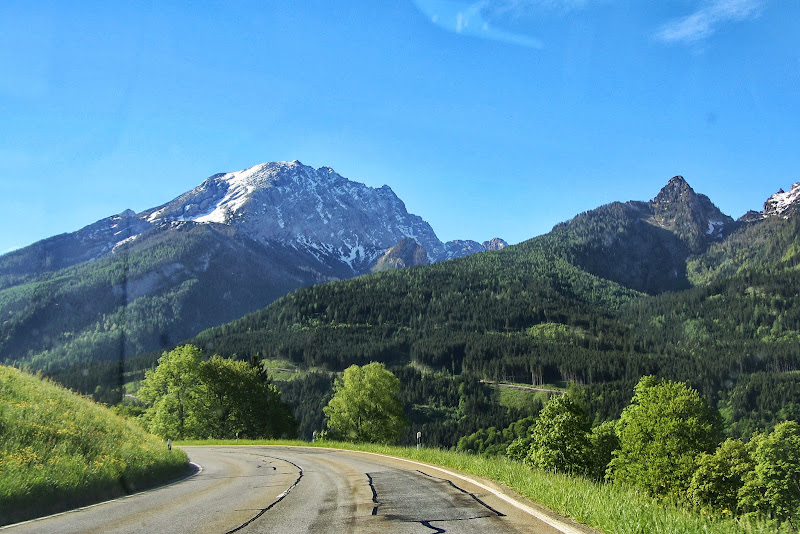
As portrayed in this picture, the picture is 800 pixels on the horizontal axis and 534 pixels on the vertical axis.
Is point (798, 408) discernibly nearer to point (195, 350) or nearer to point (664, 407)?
point (664, 407)

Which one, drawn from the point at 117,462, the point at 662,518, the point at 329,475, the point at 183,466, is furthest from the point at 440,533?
the point at 183,466

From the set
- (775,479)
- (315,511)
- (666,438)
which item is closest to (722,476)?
(666,438)

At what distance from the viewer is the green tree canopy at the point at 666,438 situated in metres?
50.3

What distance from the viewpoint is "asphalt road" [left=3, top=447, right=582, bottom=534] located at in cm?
942

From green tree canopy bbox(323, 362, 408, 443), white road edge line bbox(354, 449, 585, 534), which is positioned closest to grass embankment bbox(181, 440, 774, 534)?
white road edge line bbox(354, 449, 585, 534)

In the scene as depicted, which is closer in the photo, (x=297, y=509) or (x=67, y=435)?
(x=297, y=509)

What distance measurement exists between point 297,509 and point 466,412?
193365 millimetres

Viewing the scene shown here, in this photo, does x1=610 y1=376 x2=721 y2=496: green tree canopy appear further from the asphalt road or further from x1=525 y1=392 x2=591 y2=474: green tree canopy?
the asphalt road

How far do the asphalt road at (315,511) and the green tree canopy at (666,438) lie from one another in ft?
141

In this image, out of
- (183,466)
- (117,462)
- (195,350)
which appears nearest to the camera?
(117,462)

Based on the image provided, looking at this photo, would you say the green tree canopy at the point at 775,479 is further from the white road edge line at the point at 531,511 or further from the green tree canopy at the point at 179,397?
the green tree canopy at the point at 179,397

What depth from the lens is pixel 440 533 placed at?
8617 millimetres

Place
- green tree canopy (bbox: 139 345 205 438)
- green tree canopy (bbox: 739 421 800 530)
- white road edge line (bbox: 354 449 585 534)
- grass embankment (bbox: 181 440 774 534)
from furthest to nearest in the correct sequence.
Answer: green tree canopy (bbox: 139 345 205 438) < green tree canopy (bbox: 739 421 800 530) < white road edge line (bbox: 354 449 585 534) < grass embankment (bbox: 181 440 774 534)

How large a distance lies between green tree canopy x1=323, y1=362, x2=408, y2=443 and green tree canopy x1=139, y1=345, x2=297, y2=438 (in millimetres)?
10766
